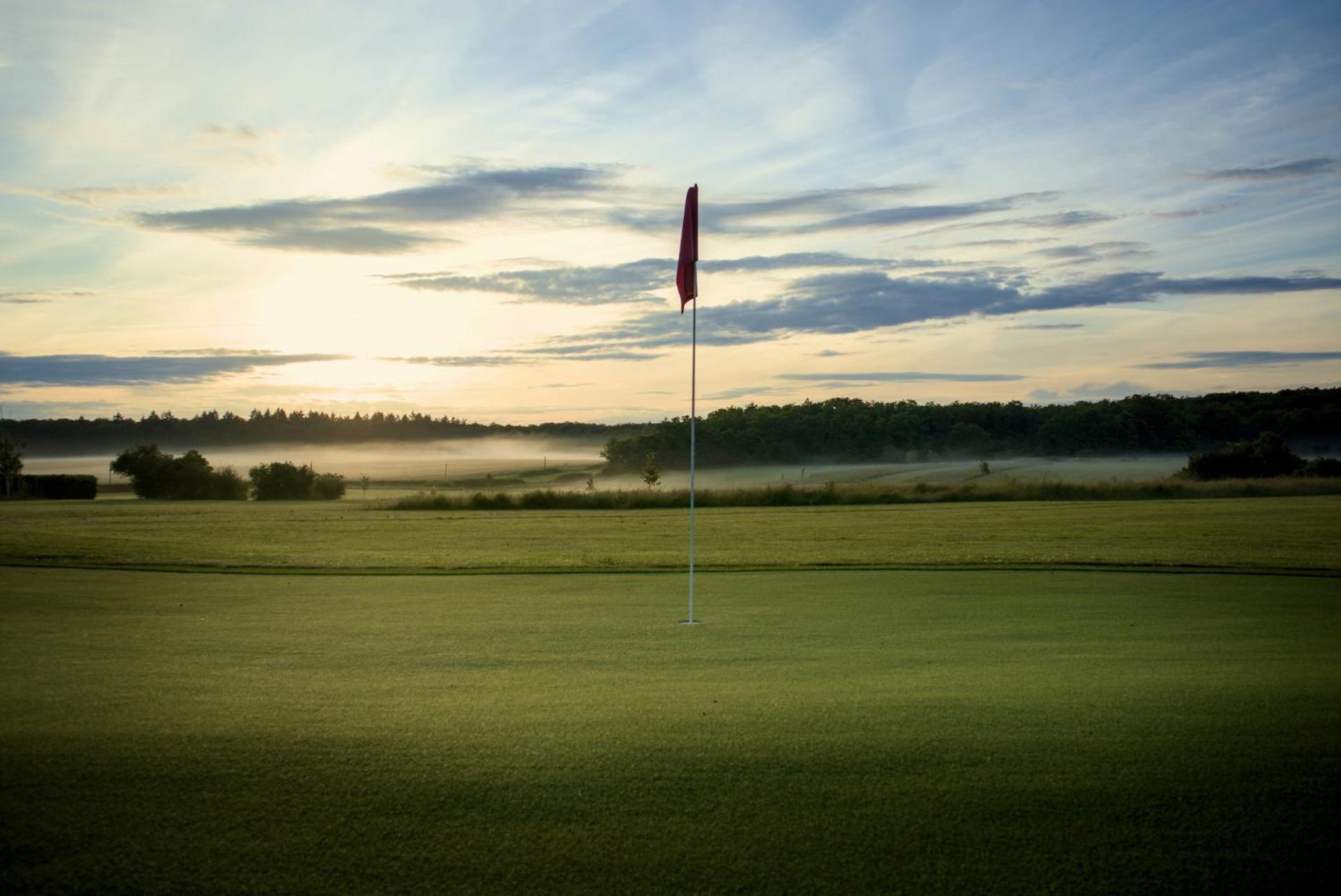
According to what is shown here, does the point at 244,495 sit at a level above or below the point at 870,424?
below

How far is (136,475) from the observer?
7612 cm

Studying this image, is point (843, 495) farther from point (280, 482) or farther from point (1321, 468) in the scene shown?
point (280, 482)

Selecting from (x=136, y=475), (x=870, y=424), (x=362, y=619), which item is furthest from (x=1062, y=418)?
(x=362, y=619)

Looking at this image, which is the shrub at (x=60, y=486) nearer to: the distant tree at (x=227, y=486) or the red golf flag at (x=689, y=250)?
the distant tree at (x=227, y=486)

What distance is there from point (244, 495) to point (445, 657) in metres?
76.6

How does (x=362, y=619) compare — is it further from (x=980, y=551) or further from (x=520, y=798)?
(x=980, y=551)

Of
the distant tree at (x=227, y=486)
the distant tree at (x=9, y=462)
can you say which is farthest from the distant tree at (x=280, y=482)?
the distant tree at (x=9, y=462)

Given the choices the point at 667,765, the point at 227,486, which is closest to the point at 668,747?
the point at 667,765

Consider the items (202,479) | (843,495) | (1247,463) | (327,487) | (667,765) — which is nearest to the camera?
(667,765)

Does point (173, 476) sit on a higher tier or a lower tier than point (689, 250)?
lower

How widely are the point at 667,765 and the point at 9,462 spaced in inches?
3137

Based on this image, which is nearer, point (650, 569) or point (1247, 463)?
point (650, 569)

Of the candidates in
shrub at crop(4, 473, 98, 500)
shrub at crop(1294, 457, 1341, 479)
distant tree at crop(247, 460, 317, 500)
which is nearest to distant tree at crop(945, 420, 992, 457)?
shrub at crop(1294, 457, 1341, 479)

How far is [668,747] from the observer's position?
5.06 metres
